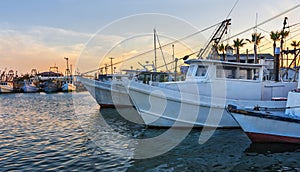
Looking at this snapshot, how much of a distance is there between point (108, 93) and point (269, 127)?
18389 millimetres

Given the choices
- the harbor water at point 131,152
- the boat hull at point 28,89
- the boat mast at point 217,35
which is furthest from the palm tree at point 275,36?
the boat hull at point 28,89

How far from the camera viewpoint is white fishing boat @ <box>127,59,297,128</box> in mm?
13641

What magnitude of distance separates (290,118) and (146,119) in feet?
24.5

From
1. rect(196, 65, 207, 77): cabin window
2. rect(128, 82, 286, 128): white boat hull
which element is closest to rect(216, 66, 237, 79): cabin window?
rect(196, 65, 207, 77): cabin window

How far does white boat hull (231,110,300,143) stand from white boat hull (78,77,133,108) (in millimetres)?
14504

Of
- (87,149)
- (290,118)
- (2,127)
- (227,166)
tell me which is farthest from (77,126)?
(290,118)

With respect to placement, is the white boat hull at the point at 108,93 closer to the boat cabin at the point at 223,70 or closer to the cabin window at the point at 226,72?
the boat cabin at the point at 223,70

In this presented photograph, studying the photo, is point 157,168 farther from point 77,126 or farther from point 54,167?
point 77,126

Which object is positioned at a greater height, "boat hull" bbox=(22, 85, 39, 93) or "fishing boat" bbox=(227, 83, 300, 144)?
"fishing boat" bbox=(227, 83, 300, 144)

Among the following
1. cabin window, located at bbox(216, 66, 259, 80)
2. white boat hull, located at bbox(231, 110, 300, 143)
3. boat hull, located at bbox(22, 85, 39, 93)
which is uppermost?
cabin window, located at bbox(216, 66, 259, 80)

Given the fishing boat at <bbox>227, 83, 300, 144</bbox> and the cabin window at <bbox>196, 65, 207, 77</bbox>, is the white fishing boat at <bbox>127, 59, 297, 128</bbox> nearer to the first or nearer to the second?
the cabin window at <bbox>196, 65, 207, 77</bbox>

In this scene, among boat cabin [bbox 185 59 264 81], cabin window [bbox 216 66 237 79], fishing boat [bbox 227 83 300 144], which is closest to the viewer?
fishing boat [bbox 227 83 300 144]

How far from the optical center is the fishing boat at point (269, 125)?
34.8 feet

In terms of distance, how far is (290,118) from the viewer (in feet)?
34.4
